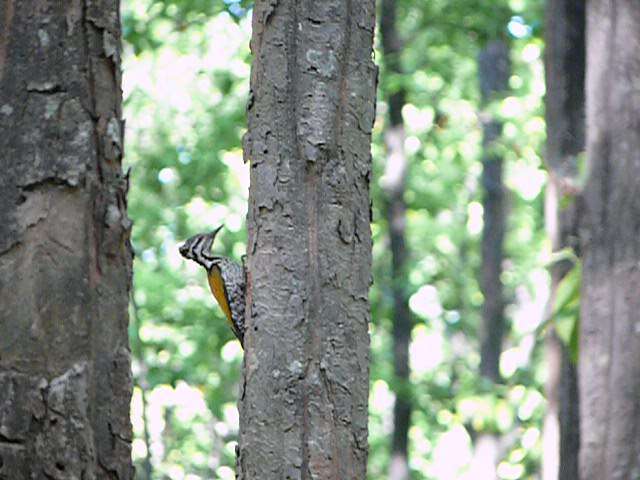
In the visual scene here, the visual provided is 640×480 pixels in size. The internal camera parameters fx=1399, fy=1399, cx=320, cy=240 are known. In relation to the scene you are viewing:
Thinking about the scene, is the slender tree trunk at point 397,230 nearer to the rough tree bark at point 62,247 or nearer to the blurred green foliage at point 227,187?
the blurred green foliage at point 227,187

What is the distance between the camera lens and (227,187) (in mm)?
19047

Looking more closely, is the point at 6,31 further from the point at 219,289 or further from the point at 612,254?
the point at 612,254

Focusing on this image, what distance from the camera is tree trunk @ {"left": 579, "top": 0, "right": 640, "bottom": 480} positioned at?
6.66m

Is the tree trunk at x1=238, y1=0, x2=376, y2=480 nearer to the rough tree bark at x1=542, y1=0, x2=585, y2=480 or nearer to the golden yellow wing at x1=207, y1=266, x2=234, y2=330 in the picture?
the golden yellow wing at x1=207, y1=266, x2=234, y2=330

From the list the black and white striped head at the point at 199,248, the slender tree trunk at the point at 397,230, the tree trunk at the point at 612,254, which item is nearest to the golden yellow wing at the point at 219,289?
the black and white striped head at the point at 199,248

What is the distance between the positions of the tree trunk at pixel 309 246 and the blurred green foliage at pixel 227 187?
307 inches

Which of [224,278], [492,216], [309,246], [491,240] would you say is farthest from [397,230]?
[309,246]

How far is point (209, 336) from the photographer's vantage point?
16938 millimetres

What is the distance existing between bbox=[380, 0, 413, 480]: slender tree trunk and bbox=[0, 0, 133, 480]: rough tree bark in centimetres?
1148

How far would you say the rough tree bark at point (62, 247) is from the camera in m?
3.28

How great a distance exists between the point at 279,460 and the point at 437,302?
21060 millimetres

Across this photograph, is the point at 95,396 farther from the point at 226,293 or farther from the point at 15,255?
the point at 226,293

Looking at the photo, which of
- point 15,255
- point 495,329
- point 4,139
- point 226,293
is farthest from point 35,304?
point 495,329

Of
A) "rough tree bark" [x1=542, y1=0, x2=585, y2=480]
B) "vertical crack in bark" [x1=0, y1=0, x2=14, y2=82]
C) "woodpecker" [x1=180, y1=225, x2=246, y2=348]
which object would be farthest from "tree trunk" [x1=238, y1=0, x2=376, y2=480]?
"rough tree bark" [x1=542, y1=0, x2=585, y2=480]
